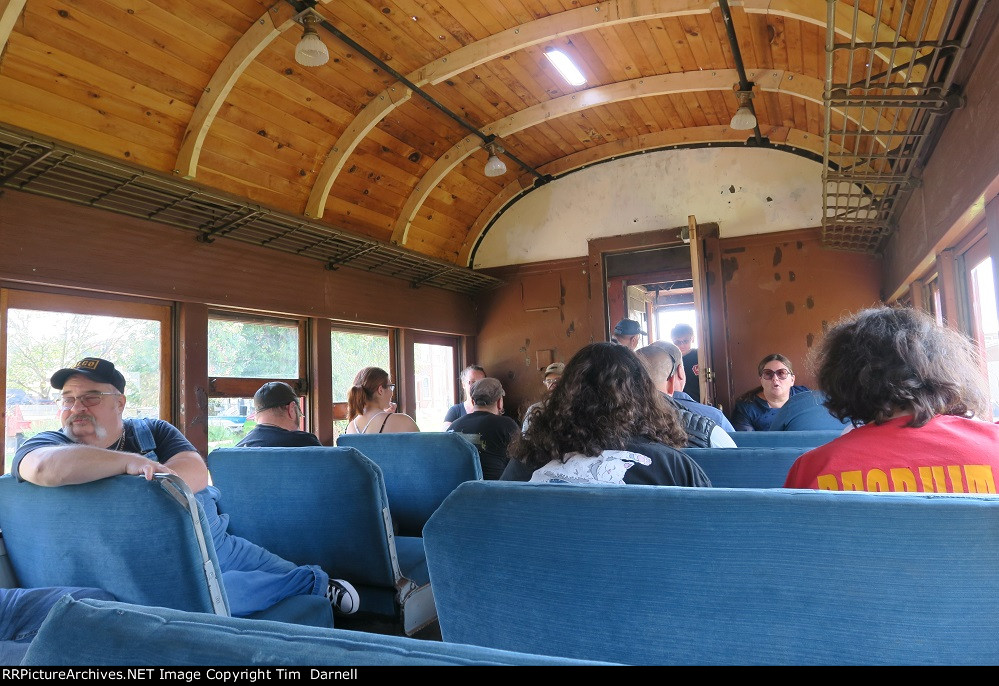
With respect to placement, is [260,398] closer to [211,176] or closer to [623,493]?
[211,176]

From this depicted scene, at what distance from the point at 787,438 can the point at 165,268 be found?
160 inches

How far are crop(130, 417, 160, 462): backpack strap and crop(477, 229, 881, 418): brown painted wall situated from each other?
531 centimetres

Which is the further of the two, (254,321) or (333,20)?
(254,321)

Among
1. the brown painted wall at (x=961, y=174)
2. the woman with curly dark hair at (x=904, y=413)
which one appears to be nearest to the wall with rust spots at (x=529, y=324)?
the brown painted wall at (x=961, y=174)

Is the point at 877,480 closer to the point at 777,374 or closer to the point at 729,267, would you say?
the point at 777,374

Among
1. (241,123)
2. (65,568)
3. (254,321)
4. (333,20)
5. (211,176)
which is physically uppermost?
(333,20)

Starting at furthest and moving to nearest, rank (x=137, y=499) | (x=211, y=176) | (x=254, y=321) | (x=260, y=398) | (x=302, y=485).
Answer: (x=254, y=321) → (x=211, y=176) → (x=260, y=398) → (x=302, y=485) → (x=137, y=499)

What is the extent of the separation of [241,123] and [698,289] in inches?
157

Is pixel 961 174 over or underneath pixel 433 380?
over

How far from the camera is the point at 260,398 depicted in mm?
3309

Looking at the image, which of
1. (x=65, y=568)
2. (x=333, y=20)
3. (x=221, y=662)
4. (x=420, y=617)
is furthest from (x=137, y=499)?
(x=333, y=20)

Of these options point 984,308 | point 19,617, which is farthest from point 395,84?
point 19,617

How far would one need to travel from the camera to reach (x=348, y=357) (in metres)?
6.30

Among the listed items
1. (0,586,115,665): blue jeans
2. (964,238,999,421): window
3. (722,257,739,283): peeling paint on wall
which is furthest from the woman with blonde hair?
(722,257,739,283): peeling paint on wall
